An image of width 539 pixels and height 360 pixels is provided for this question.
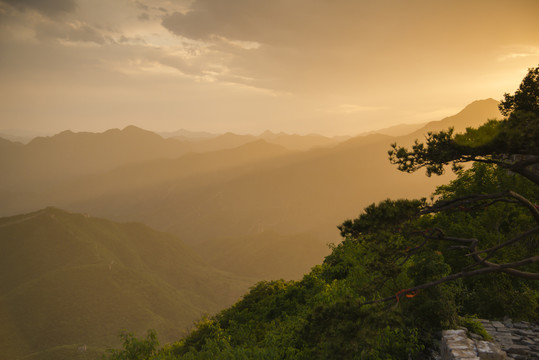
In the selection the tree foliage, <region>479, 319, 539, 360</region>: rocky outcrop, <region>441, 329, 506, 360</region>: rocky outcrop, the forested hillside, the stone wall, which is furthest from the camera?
<region>479, 319, 539, 360</region>: rocky outcrop

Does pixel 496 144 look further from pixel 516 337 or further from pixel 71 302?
pixel 71 302

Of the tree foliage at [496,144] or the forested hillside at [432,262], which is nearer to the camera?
the tree foliage at [496,144]

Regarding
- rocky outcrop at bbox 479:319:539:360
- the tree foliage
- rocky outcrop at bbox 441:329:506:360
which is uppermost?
the tree foliage

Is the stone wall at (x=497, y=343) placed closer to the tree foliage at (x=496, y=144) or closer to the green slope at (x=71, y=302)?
the tree foliage at (x=496, y=144)

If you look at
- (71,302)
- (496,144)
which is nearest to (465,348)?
(496,144)

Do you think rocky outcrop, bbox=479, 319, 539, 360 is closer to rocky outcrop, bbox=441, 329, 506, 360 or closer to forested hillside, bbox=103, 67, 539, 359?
forested hillside, bbox=103, 67, 539, 359

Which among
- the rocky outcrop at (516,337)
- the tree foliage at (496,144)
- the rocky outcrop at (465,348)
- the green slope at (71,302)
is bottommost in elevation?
the green slope at (71,302)

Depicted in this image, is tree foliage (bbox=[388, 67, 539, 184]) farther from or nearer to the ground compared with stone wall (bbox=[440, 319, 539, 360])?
farther from the ground

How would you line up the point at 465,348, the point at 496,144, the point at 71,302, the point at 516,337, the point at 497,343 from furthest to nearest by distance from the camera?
the point at 71,302, the point at 516,337, the point at 497,343, the point at 465,348, the point at 496,144

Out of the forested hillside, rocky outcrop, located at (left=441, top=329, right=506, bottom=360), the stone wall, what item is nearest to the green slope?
the forested hillside

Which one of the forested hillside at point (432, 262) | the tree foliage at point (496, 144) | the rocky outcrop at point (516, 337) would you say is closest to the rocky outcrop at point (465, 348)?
the forested hillside at point (432, 262)

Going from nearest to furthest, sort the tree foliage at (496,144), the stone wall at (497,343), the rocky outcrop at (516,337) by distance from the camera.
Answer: the tree foliage at (496,144)
the stone wall at (497,343)
the rocky outcrop at (516,337)

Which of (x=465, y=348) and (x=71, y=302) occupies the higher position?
(x=465, y=348)

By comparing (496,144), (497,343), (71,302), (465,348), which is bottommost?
(71,302)
